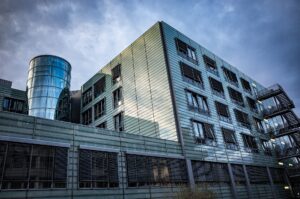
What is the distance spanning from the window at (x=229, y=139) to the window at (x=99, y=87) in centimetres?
1488

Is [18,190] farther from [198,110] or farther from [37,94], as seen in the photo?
[37,94]

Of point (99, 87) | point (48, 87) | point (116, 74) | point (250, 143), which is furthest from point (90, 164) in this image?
point (250, 143)

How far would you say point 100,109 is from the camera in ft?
94.7

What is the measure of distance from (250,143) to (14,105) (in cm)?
2729

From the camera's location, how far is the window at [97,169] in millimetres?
12766

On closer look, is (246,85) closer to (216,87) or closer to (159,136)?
(216,87)

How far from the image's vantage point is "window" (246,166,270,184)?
82.3 feet

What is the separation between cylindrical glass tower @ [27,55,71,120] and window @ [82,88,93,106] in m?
3.03

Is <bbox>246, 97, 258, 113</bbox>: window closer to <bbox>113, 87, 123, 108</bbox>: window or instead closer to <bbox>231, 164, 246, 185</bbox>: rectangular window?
<bbox>231, 164, 246, 185</bbox>: rectangular window

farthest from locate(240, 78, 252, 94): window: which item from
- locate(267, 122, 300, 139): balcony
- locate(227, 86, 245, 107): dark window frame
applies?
locate(267, 122, 300, 139): balcony

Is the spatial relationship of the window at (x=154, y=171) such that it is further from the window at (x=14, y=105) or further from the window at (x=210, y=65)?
the window at (x=14, y=105)

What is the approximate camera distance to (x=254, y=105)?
3416cm

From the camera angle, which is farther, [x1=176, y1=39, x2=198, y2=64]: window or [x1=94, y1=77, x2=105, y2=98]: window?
[x1=94, y1=77, x2=105, y2=98]: window

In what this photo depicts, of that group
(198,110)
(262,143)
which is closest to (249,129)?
(262,143)
